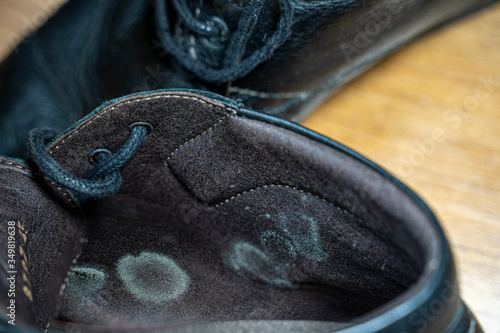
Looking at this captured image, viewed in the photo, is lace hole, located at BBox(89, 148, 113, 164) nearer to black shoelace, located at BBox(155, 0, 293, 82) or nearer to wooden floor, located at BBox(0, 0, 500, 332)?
black shoelace, located at BBox(155, 0, 293, 82)

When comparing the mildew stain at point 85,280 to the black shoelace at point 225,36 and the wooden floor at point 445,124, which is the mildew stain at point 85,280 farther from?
the wooden floor at point 445,124

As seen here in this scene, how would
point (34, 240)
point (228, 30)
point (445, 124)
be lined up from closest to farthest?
1. point (34, 240)
2. point (228, 30)
3. point (445, 124)

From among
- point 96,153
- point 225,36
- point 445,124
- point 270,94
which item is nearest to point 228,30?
point 225,36

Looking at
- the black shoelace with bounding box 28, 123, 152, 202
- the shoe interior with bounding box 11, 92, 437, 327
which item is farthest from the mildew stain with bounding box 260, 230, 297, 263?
the black shoelace with bounding box 28, 123, 152, 202

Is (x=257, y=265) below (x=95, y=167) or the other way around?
below

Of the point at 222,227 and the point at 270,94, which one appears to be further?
the point at 270,94

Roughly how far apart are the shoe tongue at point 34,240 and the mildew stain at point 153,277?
53mm

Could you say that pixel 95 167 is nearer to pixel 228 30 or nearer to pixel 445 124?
pixel 228 30

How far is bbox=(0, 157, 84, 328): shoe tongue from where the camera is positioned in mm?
377

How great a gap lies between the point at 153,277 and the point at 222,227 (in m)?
0.08

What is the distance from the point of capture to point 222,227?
505mm

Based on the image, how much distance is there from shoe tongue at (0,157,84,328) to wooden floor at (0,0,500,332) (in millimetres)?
452

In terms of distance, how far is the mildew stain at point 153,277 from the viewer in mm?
463

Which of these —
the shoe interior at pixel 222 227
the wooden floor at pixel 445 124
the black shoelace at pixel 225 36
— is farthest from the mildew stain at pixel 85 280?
the wooden floor at pixel 445 124
